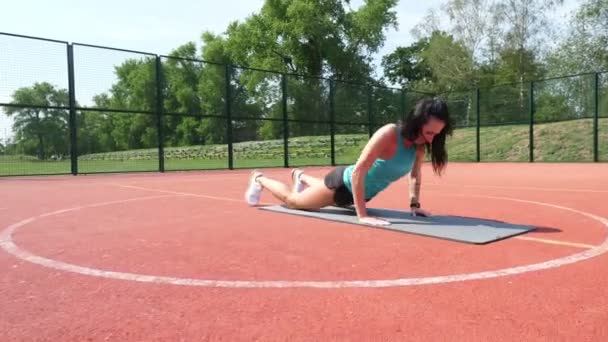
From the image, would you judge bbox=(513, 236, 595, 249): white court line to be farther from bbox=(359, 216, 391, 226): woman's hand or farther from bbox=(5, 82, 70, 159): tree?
bbox=(5, 82, 70, 159): tree

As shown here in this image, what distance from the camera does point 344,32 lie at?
4462 cm

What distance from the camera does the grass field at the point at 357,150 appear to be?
1839cm

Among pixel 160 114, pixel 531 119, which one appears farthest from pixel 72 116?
pixel 531 119

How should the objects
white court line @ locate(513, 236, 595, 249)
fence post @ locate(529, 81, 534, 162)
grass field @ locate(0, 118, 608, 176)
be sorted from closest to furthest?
white court line @ locate(513, 236, 595, 249) < grass field @ locate(0, 118, 608, 176) < fence post @ locate(529, 81, 534, 162)

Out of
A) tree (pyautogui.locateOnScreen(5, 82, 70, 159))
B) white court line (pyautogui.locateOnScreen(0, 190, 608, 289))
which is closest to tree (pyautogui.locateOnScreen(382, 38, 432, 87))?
tree (pyautogui.locateOnScreen(5, 82, 70, 159))

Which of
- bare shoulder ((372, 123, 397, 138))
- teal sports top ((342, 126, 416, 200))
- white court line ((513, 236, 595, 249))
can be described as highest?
bare shoulder ((372, 123, 397, 138))

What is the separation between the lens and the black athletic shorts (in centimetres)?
446

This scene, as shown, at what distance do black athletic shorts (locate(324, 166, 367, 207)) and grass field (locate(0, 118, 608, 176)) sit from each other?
1316 cm

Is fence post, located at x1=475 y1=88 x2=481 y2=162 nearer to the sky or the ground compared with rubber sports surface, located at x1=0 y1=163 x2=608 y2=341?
nearer to the sky

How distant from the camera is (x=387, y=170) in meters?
4.19

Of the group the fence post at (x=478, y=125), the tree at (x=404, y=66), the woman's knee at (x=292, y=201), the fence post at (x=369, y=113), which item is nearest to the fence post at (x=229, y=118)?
the fence post at (x=369, y=113)

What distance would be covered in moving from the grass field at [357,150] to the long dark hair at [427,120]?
13864mm

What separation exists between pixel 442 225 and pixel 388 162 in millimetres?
717

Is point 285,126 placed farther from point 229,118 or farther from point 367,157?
point 367,157
